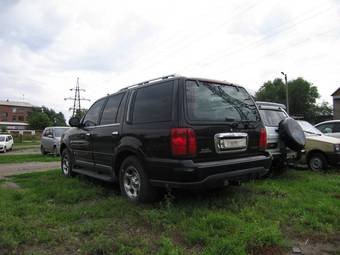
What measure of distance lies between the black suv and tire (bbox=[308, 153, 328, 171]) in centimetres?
416

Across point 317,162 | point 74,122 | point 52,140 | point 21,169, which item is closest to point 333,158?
point 317,162

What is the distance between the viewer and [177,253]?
3.31 meters

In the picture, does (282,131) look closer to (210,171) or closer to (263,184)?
(263,184)

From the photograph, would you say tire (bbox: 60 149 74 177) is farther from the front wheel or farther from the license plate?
the license plate

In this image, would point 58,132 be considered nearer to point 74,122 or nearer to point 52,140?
point 52,140

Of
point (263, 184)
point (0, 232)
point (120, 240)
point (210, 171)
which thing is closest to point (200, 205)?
point (210, 171)

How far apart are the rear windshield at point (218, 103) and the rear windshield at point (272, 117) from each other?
228 centimetres

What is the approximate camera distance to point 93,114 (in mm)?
6785

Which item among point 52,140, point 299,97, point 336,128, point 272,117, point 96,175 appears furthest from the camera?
point 299,97

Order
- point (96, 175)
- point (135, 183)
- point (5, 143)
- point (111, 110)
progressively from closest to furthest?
point (135, 183) → point (111, 110) → point (96, 175) → point (5, 143)

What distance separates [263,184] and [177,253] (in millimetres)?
3666

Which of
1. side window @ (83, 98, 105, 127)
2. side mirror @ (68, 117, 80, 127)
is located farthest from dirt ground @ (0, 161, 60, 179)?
side window @ (83, 98, 105, 127)

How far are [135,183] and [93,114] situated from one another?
7.30 feet

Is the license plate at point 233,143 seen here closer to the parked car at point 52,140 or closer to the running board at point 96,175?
the running board at point 96,175
